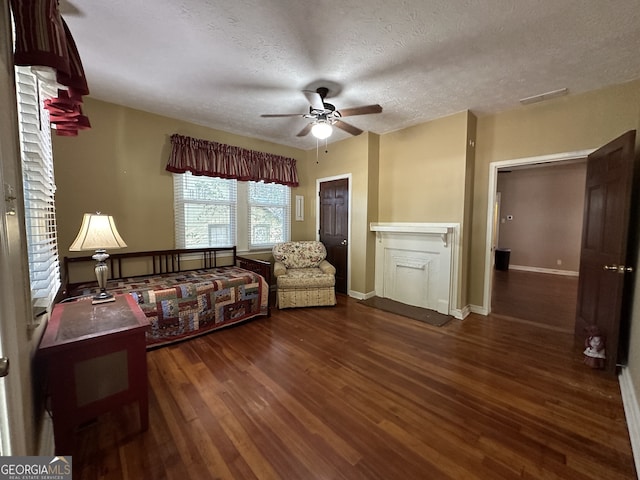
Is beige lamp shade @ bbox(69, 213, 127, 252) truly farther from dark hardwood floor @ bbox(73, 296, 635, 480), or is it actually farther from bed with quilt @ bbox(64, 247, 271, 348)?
dark hardwood floor @ bbox(73, 296, 635, 480)

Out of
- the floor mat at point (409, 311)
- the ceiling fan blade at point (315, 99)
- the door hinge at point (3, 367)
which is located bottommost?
the floor mat at point (409, 311)

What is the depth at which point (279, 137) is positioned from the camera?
162 inches

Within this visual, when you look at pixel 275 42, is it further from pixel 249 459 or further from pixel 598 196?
pixel 598 196

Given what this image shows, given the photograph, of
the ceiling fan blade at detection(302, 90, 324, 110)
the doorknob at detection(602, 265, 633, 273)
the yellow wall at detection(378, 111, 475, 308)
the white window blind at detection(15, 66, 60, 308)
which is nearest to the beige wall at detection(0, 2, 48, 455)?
the white window blind at detection(15, 66, 60, 308)

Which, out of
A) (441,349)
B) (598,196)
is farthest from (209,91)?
(598,196)

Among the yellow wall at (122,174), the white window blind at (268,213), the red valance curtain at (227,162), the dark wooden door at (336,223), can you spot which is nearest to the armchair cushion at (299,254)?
the dark wooden door at (336,223)

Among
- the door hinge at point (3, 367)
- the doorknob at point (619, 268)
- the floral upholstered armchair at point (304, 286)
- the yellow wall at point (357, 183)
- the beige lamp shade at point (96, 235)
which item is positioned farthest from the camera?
the yellow wall at point (357, 183)

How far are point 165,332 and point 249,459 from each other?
172 centimetres

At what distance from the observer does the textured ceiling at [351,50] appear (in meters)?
1.63

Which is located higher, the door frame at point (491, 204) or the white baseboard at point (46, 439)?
the door frame at point (491, 204)

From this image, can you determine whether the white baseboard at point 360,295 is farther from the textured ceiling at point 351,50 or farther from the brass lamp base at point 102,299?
the brass lamp base at point 102,299

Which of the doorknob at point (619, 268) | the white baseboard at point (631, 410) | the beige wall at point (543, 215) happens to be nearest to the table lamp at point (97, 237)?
the white baseboard at point (631, 410)

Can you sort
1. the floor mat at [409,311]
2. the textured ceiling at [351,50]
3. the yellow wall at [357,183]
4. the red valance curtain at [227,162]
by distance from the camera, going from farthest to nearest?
the yellow wall at [357,183] < the red valance curtain at [227,162] < the floor mat at [409,311] < the textured ceiling at [351,50]

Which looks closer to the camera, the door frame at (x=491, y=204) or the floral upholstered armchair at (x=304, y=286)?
the door frame at (x=491, y=204)
